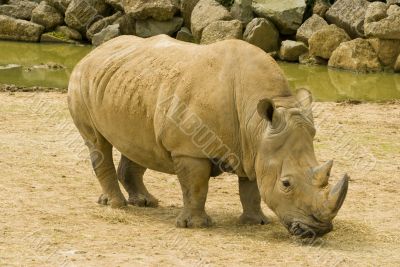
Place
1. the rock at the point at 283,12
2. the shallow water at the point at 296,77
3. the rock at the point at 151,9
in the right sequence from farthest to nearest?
the rock at the point at 151,9
the rock at the point at 283,12
the shallow water at the point at 296,77

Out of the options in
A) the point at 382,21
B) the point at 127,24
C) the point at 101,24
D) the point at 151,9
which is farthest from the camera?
the point at 101,24

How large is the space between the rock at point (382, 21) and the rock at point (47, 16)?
28.1ft

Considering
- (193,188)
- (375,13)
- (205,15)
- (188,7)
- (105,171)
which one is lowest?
(188,7)

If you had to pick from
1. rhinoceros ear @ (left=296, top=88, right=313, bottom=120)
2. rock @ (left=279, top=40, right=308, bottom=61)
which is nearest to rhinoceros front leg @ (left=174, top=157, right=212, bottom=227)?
rhinoceros ear @ (left=296, top=88, right=313, bottom=120)

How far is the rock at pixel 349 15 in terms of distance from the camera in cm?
2084

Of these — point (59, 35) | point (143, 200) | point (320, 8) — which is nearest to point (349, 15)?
point (320, 8)

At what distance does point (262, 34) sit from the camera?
70.1ft

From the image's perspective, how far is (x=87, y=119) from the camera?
909 cm

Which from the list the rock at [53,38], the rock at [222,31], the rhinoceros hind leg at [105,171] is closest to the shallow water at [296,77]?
the rock at [222,31]

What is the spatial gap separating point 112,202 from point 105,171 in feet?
1.04

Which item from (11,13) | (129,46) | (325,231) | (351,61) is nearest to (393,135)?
(129,46)

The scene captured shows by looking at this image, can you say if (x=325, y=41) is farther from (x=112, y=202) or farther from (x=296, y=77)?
(x=112, y=202)

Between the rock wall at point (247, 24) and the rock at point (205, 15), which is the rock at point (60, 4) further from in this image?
the rock at point (205, 15)

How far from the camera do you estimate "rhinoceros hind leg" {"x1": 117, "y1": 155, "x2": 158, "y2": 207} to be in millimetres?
9172
